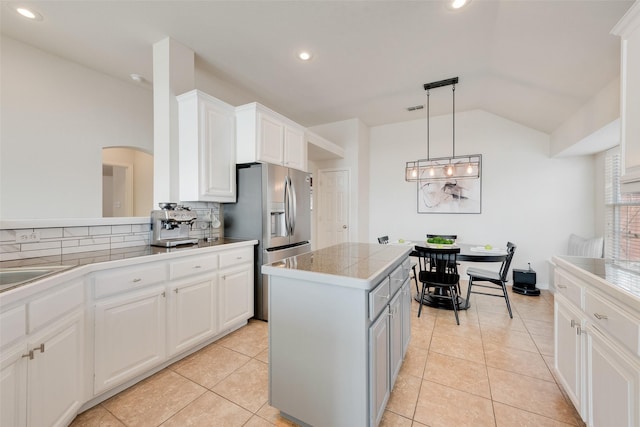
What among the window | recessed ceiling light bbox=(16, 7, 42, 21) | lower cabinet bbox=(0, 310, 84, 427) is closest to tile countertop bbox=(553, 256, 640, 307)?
the window

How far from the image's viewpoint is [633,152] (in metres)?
1.37

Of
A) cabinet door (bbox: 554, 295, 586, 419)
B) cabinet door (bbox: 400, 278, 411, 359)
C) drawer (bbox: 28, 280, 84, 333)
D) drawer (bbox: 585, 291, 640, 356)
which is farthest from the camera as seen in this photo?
cabinet door (bbox: 400, 278, 411, 359)

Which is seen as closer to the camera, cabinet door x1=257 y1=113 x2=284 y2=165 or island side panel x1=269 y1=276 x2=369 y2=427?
island side panel x1=269 y1=276 x2=369 y2=427

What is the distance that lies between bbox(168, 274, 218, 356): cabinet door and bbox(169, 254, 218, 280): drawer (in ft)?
0.27

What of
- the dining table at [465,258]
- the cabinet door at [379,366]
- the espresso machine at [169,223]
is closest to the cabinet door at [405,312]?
the cabinet door at [379,366]

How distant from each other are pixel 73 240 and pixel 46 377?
1131 millimetres

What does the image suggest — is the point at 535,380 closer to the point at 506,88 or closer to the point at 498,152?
the point at 506,88

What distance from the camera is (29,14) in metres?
2.26

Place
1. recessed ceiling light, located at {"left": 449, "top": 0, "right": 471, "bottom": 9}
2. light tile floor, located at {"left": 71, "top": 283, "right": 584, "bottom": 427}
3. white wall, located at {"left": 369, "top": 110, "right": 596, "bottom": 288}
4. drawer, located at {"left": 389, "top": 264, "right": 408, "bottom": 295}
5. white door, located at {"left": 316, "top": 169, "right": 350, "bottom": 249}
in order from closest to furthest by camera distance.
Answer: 1. light tile floor, located at {"left": 71, "top": 283, "right": 584, "bottom": 427}
2. drawer, located at {"left": 389, "top": 264, "right": 408, "bottom": 295}
3. recessed ceiling light, located at {"left": 449, "top": 0, "right": 471, "bottom": 9}
4. white wall, located at {"left": 369, "top": 110, "right": 596, "bottom": 288}
5. white door, located at {"left": 316, "top": 169, "right": 350, "bottom": 249}

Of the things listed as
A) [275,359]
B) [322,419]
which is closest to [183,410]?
[275,359]

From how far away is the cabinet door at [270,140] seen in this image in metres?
2.92

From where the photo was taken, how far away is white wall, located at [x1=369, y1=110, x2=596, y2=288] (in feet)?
12.8

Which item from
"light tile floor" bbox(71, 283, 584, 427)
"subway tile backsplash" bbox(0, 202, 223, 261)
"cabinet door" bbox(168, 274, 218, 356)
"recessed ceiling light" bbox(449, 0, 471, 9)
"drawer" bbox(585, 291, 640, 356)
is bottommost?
"light tile floor" bbox(71, 283, 584, 427)

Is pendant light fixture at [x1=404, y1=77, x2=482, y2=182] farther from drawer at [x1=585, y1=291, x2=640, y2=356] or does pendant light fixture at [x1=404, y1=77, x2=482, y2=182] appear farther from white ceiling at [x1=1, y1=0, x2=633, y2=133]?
drawer at [x1=585, y1=291, x2=640, y2=356]
